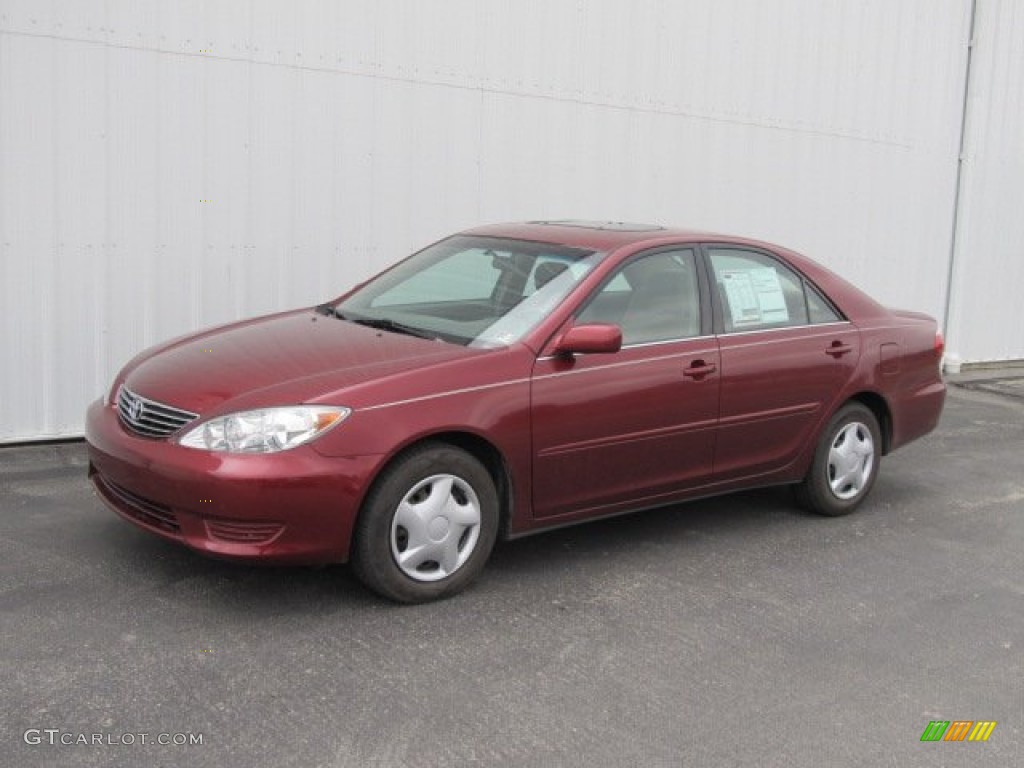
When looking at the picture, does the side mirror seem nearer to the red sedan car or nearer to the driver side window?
the red sedan car

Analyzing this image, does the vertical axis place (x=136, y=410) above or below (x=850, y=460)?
above

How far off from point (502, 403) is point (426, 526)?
22.8 inches

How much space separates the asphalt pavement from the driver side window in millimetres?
1050

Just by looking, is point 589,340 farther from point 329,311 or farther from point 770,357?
point 329,311

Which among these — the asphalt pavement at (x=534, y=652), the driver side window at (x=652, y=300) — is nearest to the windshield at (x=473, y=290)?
the driver side window at (x=652, y=300)

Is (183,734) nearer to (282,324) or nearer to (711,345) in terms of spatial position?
(282,324)

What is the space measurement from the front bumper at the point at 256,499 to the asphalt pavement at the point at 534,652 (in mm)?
314

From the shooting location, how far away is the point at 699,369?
5230 millimetres

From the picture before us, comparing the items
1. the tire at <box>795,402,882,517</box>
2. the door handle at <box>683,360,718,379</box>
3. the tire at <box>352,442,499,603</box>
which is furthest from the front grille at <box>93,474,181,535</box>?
the tire at <box>795,402,882,517</box>

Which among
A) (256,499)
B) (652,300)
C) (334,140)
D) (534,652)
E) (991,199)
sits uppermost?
(334,140)

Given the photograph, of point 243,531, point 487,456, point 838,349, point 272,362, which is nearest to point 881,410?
point 838,349

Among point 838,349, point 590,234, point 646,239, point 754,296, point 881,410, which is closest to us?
point 646,239

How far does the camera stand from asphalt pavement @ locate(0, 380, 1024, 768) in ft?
11.3

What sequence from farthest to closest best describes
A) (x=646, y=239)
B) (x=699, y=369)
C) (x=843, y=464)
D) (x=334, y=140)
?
(x=334, y=140) < (x=843, y=464) < (x=646, y=239) < (x=699, y=369)
